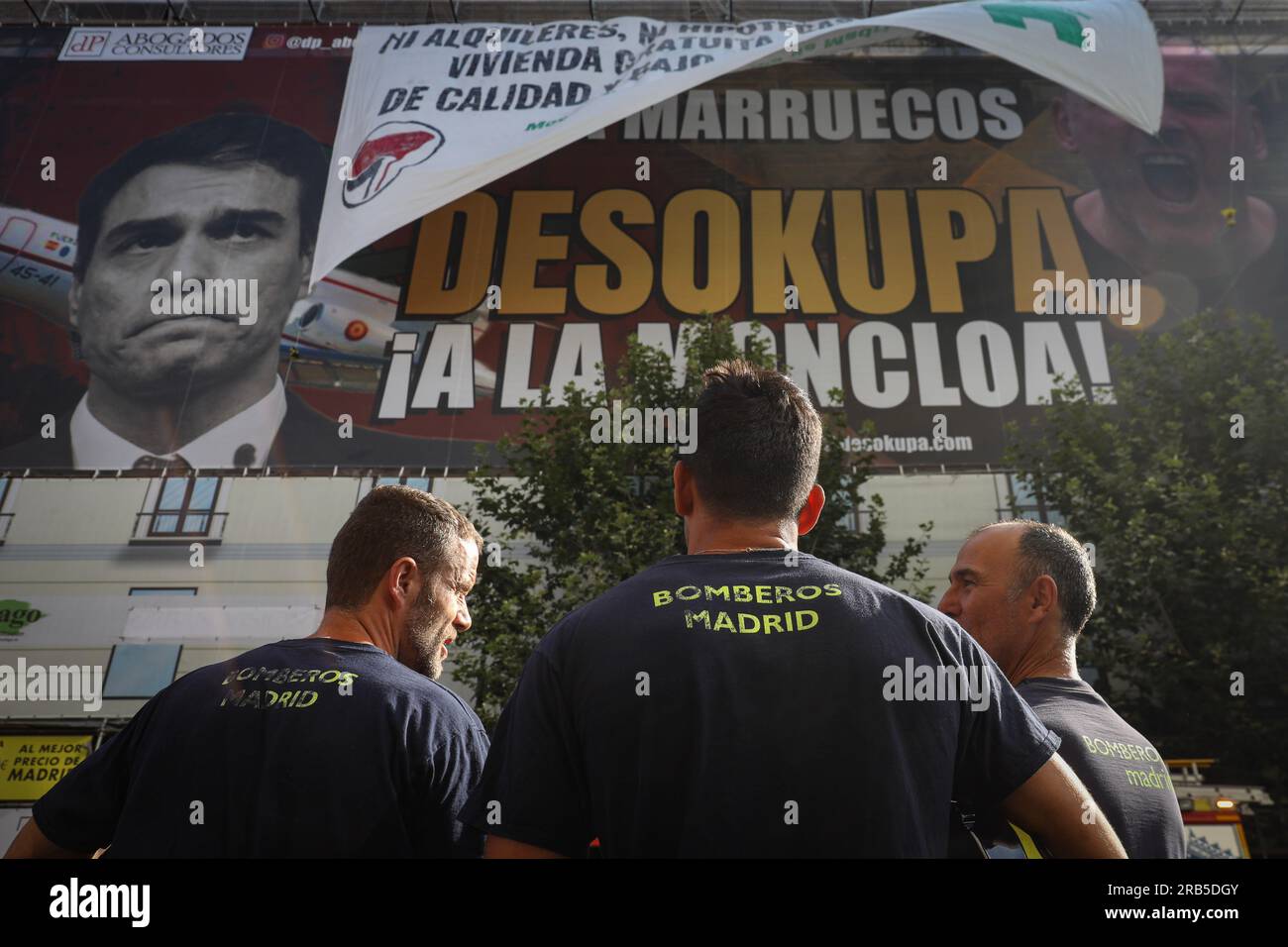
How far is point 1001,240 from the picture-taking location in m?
17.7

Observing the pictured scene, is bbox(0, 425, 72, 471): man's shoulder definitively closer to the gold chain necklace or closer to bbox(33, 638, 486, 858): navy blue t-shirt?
bbox(33, 638, 486, 858): navy blue t-shirt

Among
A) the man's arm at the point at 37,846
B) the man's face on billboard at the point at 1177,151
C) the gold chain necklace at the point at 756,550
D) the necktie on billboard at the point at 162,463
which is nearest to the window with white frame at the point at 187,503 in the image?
the necktie on billboard at the point at 162,463

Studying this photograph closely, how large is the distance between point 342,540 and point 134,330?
15822 millimetres

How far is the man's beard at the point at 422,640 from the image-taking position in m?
2.91

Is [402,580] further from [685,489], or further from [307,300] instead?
[307,300]

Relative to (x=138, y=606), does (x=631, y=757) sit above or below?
below

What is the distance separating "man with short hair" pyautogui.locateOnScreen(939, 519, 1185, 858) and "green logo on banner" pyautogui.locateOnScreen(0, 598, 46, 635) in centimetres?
1687

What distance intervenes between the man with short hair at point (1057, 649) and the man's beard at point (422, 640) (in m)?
1.66

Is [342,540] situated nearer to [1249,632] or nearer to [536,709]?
[536,709]

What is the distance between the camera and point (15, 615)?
1639cm

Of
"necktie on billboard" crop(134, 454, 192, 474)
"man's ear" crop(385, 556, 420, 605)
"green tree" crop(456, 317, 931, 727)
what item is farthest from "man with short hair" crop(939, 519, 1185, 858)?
"necktie on billboard" crop(134, 454, 192, 474)

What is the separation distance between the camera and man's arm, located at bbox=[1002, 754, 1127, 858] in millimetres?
1976

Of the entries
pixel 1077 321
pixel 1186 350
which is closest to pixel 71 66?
pixel 1077 321
